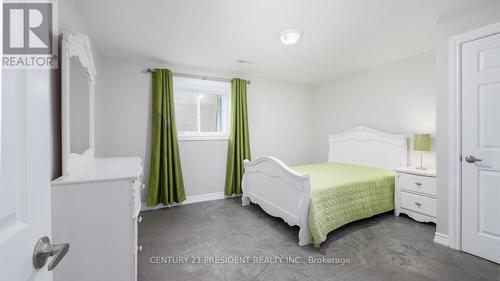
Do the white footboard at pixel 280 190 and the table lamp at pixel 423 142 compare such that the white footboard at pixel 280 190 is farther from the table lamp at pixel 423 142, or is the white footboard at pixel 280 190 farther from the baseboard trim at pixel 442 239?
the table lamp at pixel 423 142

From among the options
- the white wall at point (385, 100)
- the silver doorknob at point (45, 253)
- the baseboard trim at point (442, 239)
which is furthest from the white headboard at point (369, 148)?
the silver doorknob at point (45, 253)

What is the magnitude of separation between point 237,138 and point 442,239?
115 inches

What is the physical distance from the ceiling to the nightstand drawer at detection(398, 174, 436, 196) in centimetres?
174

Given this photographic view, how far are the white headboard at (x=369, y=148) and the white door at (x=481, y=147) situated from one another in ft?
4.04

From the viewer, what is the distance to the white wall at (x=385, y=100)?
9.81ft

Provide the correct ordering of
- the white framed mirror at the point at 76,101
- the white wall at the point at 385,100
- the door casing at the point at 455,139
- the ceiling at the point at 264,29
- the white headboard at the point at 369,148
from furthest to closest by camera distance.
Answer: the white headboard at the point at 369,148 → the white wall at the point at 385,100 → the door casing at the point at 455,139 → the ceiling at the point at 264,29 → the white framed mirror at the point at 76,101

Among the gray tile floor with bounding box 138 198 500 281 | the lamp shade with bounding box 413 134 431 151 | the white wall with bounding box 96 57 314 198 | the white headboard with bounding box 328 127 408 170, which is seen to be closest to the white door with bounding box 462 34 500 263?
the gray tile floor with bounding box 138 198 500 281

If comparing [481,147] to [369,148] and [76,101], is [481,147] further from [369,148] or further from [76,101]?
[76,101]

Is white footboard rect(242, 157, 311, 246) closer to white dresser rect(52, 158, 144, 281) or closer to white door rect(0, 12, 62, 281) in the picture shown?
white dresser rect(52, 158, 144, 281)

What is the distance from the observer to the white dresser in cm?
123

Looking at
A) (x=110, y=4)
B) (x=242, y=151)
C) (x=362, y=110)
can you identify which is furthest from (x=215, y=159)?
(x=362, y=110)

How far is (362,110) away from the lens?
3838 mm

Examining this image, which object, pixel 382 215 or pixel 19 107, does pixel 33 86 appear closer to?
pixel 19 107

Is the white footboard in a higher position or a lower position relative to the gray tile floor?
higher
